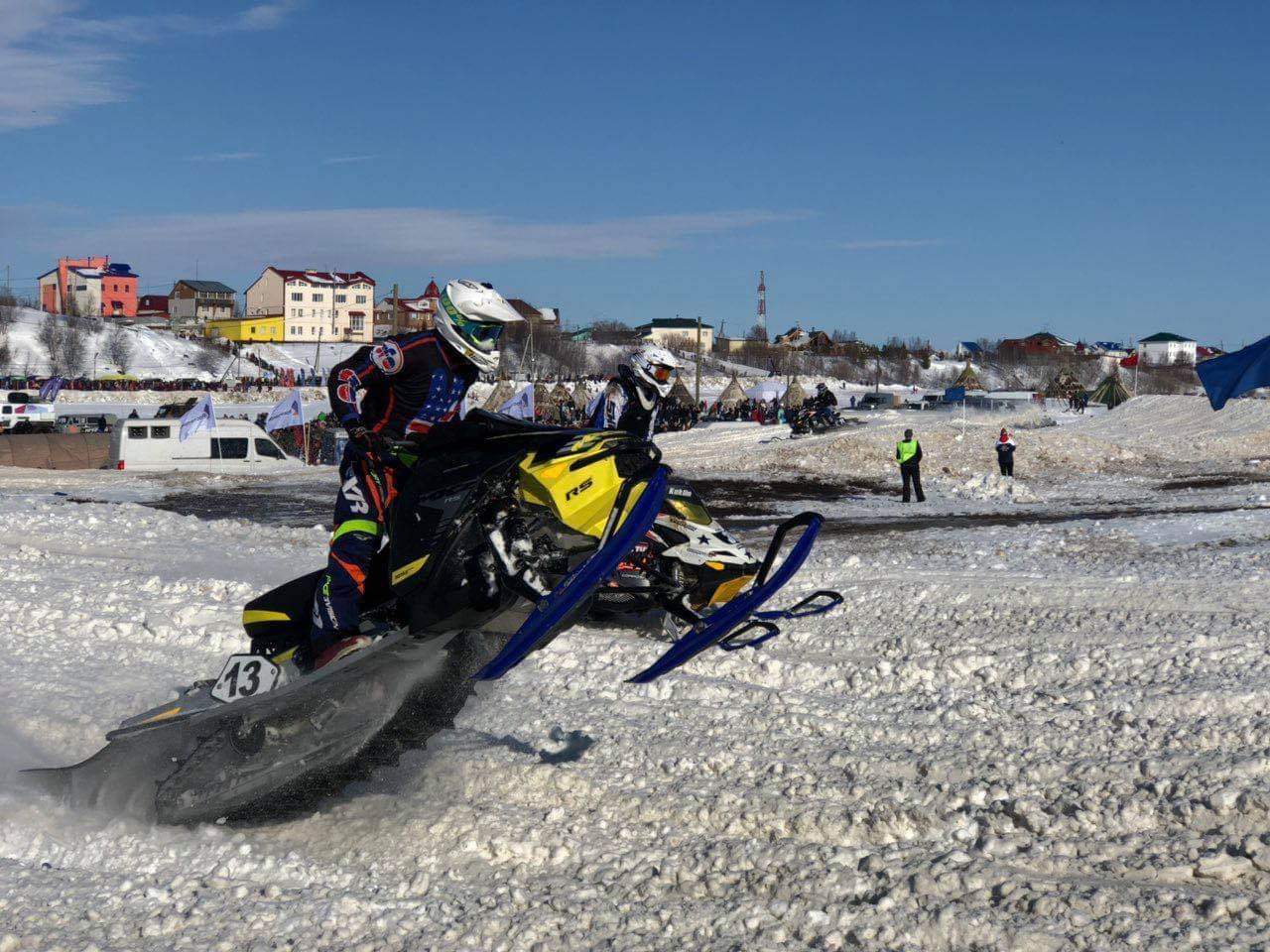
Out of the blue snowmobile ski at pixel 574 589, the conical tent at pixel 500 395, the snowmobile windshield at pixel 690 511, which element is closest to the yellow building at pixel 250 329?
the conical tent at pixel 500 395

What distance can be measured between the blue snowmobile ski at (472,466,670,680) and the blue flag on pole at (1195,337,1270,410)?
43.6 ft

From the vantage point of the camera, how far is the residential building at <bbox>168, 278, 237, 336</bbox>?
431 ft

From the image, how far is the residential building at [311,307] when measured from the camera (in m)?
111

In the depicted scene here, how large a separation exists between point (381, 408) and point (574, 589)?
168 cm

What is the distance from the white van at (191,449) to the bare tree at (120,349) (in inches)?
2409

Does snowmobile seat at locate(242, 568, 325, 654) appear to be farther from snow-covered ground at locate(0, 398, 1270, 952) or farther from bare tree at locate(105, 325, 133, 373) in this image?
bare tree at locate(105, 325, 133, 373)

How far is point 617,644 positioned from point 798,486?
61.2 feet

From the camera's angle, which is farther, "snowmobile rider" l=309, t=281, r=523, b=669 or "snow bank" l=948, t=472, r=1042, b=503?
"snow bank" l=948, t=472, r=1042, b=503

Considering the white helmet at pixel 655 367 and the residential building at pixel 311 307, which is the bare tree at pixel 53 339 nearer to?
the residential building at pixel 311 307

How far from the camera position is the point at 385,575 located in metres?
5.43

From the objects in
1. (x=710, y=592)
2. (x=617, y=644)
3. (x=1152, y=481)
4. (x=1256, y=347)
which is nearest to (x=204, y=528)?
(x=617, y=644)

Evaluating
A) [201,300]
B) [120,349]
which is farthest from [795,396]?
[201,300]

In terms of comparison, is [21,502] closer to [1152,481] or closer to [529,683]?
[529,683]

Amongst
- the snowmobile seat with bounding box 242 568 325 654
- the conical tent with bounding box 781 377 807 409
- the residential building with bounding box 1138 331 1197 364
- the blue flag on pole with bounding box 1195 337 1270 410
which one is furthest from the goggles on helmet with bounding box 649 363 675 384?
the residential building with bounding box 1138 331 1197 364
